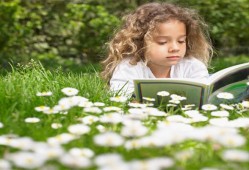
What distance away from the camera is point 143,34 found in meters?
3.06

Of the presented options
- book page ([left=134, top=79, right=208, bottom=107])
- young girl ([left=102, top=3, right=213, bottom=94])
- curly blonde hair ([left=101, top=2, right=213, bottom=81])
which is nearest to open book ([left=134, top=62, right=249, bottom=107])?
book page ([left=134, top=79, right=208, bottom=107])

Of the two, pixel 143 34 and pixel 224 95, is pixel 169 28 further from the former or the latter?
pixel 224 95

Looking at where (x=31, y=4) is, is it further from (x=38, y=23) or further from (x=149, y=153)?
(x=149, y=153)

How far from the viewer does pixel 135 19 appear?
317 cm

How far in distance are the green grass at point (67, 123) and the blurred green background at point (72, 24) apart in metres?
4.27

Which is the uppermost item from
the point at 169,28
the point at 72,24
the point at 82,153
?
the point at 169,28

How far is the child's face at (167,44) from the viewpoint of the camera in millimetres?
2830

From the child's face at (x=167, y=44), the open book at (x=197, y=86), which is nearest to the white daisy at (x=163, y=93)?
the open book at (x=197, y=86)

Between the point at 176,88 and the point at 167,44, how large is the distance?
1.76ft

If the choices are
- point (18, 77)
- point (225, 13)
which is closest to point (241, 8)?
point (225, 13)

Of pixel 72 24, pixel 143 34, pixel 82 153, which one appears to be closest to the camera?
pixel 82 153

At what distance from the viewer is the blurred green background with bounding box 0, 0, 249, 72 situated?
7.18 metres

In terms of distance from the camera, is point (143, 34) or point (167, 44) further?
point (143, 34)

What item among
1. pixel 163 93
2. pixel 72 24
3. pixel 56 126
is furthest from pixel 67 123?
pixel 72 24
